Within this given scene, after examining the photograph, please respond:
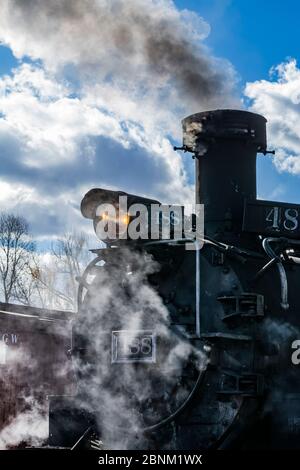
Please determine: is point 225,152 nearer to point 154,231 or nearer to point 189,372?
point 154,231

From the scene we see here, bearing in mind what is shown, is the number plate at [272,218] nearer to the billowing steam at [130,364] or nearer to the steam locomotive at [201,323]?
the steam locomotive at [201,323]

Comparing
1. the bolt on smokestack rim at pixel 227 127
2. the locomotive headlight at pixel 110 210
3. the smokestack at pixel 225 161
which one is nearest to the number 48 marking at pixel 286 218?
the smokestack at pixel 225 161

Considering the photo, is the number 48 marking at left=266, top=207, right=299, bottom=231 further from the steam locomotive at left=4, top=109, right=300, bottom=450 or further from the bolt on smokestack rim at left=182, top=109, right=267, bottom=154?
the bolt on smokestack rim at left=182, top=109, right=267, bottom=154

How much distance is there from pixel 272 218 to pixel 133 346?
81.3 inches

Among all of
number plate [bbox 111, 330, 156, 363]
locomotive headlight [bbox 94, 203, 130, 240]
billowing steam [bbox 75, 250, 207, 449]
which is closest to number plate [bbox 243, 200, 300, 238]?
billowing steam [bbox 75, 250, 207, 449]

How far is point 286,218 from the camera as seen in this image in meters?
8.18

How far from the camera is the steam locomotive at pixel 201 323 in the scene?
723 centimetres

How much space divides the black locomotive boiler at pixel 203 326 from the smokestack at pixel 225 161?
0.01m

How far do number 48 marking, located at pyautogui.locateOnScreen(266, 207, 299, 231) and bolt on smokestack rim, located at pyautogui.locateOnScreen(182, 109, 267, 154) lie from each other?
94 centimetres

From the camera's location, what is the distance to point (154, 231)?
313 inches

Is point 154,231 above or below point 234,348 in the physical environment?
above
